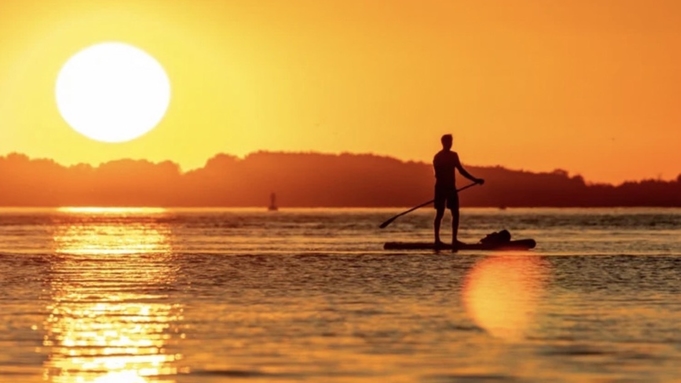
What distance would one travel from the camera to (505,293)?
21438 millimetres

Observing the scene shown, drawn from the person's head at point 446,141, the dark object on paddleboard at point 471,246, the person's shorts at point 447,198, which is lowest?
the dark object on paddleboard at point 471,246

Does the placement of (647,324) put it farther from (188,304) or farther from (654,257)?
(654,257)

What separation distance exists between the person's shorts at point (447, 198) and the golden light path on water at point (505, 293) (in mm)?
1995

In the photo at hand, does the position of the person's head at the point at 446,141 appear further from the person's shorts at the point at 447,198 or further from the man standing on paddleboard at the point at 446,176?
the person's shorts at the point at 447,198

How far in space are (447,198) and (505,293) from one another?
1225cm

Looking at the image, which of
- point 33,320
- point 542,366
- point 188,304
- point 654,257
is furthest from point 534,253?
point 542,366

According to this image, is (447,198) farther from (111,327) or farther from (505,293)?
(111,327)

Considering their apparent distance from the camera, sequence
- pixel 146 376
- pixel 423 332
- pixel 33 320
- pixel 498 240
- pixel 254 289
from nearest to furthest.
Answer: pixel 146 376
pixel 423 332
pixel 33 320
pixel 254 289
pixel 498 240

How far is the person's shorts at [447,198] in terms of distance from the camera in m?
33.4

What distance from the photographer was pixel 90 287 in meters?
23.1

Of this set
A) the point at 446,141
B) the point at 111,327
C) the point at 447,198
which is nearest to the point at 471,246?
the point at 447,198

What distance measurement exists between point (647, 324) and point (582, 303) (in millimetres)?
2961

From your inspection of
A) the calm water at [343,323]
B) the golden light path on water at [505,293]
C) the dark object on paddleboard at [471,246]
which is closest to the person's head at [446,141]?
the dark object on paddleboard at [471,246]

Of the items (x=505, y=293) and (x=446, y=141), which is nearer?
(x=505, y=293)
